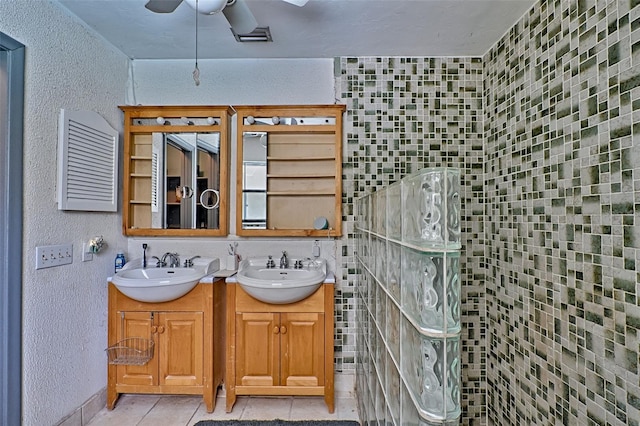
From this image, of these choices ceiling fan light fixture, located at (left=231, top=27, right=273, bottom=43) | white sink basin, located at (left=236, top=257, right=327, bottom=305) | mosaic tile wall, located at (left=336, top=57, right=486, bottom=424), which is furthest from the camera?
mosaic tile wall, located at (left=336, top=57, right=486, bottom=424)

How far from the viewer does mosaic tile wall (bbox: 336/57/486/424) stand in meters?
2.30

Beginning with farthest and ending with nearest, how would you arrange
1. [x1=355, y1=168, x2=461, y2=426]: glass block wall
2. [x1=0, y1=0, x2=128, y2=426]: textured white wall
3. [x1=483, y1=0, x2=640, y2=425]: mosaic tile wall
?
[x1=0, y1=0, x2=128, y2=426]: textured white wall < [x1=483, y1=0, x2=640, y2=425]: mosaic tile wall < [x1=355, y1=168, x2=461, y2=426]: glass block wall

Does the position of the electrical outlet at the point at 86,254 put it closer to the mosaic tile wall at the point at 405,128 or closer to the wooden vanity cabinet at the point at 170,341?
the wooden vanity cabinet at the point at 170,341

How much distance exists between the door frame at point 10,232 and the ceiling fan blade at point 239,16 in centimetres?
107

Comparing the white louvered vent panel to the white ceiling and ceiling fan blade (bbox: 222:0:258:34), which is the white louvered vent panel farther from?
ceiling fan blade (bbox: 222:0:258:34)

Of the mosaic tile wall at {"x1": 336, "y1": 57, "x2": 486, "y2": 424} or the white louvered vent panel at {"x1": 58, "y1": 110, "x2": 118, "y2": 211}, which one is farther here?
the mosaic tile wall at {"x1": 336, "y1": 57, "x2": 486, "y2": 424}

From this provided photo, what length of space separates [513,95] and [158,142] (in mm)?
2452

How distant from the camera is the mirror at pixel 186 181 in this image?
2.41m

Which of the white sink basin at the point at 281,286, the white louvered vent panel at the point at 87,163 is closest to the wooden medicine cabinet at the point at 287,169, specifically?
the white sink basin at the point at 281,286

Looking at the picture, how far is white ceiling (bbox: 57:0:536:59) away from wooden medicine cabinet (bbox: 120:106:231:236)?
444mm

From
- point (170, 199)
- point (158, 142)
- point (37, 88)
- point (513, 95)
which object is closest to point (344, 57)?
point (513, 95)

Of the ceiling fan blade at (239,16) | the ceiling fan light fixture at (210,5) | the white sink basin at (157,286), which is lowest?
the white sink basin at (157,286)

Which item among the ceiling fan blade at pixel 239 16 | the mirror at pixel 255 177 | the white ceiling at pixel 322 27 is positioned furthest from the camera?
the mirror at pixel 255 177

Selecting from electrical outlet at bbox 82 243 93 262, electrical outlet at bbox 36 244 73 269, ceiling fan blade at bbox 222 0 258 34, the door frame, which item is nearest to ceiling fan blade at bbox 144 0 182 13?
ceiling fan blade at bbox 222 0 258 34
